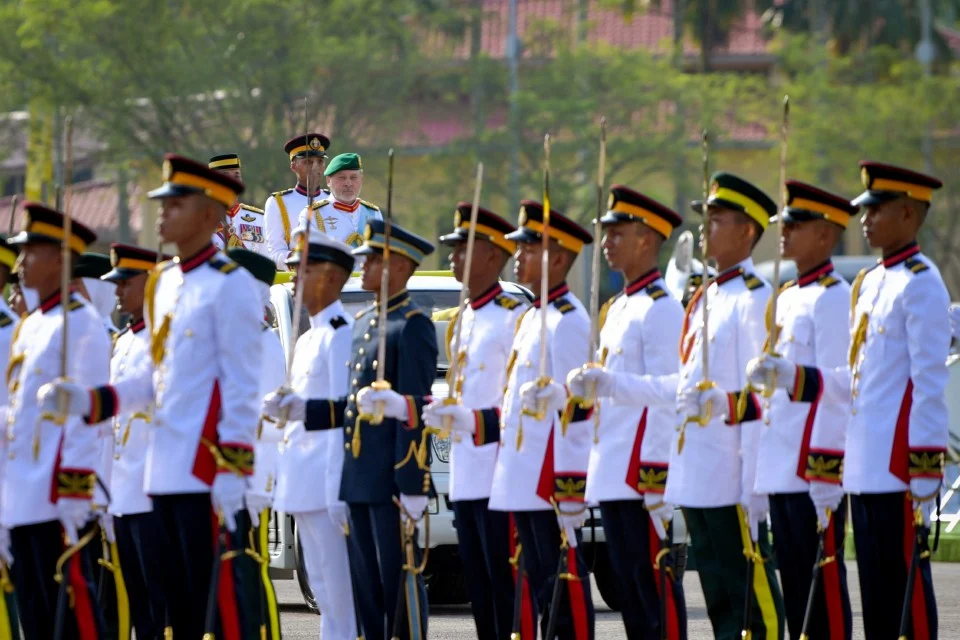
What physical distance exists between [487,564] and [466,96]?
3290 centimetres

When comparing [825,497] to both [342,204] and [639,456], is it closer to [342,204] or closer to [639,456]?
[639,456]

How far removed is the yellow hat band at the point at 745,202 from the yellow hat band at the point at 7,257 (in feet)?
9.12

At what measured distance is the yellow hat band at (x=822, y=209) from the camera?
8742 mm

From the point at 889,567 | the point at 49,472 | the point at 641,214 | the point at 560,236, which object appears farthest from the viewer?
the point at 560,236

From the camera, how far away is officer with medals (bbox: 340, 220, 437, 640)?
9172mm

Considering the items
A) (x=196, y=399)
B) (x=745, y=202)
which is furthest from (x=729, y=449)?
(x=196, y=399)

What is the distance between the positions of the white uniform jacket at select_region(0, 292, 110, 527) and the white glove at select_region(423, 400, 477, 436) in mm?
1254

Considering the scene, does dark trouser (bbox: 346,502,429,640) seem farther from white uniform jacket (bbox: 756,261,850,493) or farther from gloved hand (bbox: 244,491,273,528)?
white uniform jacket (bbox: 756,261,850,493)

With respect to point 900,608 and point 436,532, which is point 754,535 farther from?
point 436,532

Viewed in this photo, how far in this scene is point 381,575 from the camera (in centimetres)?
935

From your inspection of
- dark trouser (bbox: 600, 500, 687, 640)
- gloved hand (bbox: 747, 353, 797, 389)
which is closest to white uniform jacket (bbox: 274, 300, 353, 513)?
dark trouser (bbox: 600, 500, 687, 640)

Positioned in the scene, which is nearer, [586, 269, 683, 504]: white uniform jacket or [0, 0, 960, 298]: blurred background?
[586, 269, 683, 504]: white uniform jacket

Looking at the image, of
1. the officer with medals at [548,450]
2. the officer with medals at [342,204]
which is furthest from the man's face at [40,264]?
the officer with medals at [342,204]

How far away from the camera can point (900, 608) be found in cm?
840
